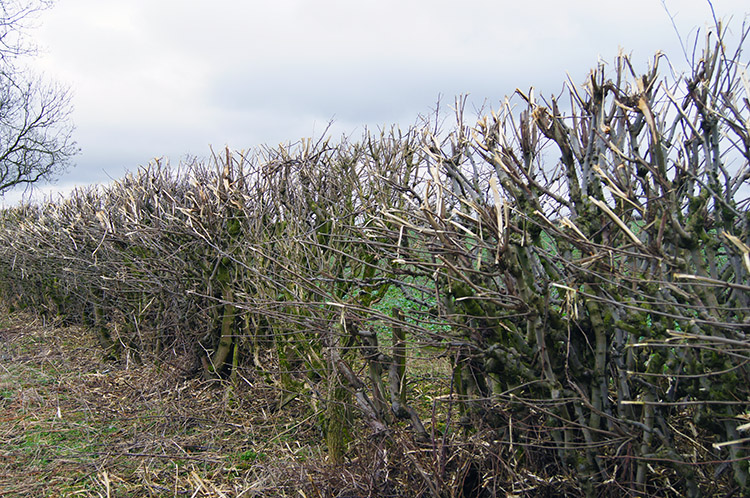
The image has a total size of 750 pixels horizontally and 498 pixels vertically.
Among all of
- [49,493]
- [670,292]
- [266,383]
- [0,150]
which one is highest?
[0,150]

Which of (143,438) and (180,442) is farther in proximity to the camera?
(143,438)

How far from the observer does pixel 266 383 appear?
5977 mm

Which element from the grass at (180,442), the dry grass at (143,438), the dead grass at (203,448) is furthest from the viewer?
the dry grass at (143,438)

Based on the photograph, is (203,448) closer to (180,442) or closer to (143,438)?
(180,442)

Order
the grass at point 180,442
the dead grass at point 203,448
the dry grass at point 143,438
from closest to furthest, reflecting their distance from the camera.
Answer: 1. the dead grass at point 203,448
2. the grass at point 180,442
3. the dry grass at point 143,438

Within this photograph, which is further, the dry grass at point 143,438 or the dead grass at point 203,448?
the dry grass at point 143,438

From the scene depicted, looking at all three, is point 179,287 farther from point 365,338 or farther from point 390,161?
point 365,338

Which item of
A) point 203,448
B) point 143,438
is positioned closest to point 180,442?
point 203,448

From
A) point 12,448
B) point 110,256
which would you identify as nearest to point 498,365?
point 12,448

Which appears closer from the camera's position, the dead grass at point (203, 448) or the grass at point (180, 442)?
the dead grass at point (203, 448)

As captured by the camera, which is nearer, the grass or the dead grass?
the dead grass

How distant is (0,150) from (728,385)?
32039 millimetres

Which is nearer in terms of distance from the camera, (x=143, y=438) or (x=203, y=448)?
(x=203, y=448)

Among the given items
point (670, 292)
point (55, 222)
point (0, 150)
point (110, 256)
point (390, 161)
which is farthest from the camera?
point (0, 150)
